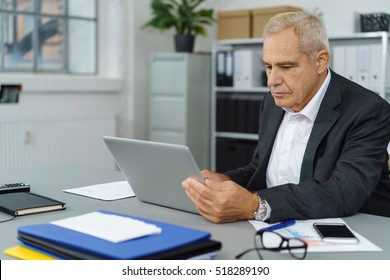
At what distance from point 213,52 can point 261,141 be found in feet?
8.70

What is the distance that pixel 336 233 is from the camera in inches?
53.6

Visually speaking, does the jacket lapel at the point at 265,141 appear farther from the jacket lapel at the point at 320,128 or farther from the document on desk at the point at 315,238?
the document on desk at the point at 315,238

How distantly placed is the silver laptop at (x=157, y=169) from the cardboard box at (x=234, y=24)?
304 cm

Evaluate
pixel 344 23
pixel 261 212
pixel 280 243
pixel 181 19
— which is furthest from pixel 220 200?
pixel 181 19

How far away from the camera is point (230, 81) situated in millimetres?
4652

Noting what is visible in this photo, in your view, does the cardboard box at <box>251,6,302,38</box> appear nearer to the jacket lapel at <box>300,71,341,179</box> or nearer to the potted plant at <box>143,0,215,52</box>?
the potted plant at <box>143,0,215,52</box>

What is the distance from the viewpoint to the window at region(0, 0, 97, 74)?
434 centimetres

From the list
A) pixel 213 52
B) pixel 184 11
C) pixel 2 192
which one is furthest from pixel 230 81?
pixel 2 192

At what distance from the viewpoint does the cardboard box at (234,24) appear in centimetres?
456

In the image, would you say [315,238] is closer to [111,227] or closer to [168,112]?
[111,227]

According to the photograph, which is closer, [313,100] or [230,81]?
[313,100]

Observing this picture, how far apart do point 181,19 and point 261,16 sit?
2.08ft
